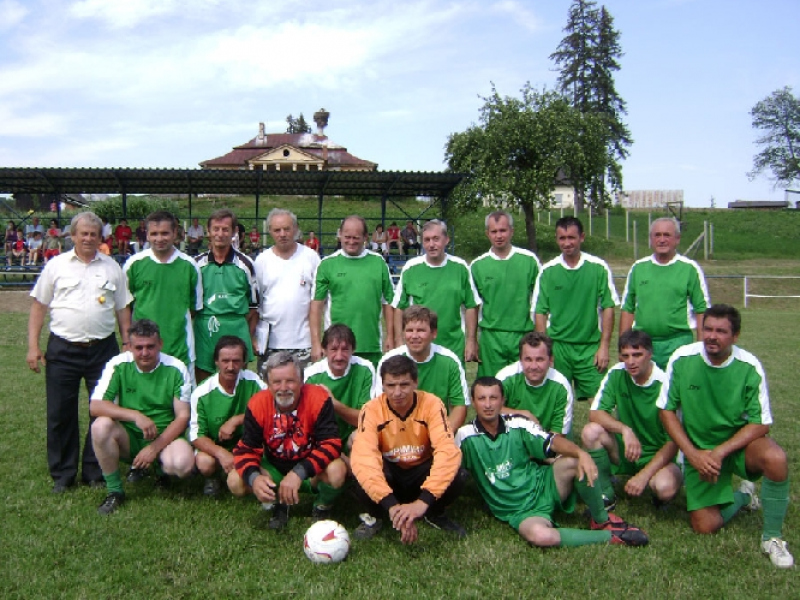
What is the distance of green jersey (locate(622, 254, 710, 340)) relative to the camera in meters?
4.71

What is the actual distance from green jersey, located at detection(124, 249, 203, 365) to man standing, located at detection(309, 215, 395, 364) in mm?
856

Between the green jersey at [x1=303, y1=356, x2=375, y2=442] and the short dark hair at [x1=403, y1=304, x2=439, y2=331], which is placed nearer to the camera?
the short dark hair at [x1=403, y1=304, x2=439, y2=331]

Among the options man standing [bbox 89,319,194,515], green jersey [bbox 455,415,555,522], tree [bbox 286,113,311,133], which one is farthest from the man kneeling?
tree [bbox 286,113,311,133]

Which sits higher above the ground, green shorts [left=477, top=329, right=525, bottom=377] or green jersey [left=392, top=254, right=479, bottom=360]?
green jersey [left=392, top=254, right=479, bottom=360]

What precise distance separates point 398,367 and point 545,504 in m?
1.08

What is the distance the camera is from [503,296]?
16.2ft

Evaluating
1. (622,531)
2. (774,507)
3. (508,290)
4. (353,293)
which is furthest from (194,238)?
(774,507)

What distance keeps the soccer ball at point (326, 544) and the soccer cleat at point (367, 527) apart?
0.69 ft

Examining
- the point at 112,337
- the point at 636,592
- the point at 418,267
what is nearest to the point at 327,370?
the point at 418,267

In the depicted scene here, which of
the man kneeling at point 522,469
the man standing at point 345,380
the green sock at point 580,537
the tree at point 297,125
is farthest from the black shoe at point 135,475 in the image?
the tree at point 297,125

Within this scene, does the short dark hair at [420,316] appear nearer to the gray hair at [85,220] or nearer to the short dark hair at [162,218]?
the short dark hair at [162,218]

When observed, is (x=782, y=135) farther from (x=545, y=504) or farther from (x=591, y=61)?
(x=545, y=504)

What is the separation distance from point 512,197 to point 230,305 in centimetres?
2284

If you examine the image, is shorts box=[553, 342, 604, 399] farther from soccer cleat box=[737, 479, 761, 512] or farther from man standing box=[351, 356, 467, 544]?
man standing box=[351, 356, 467, 544]
